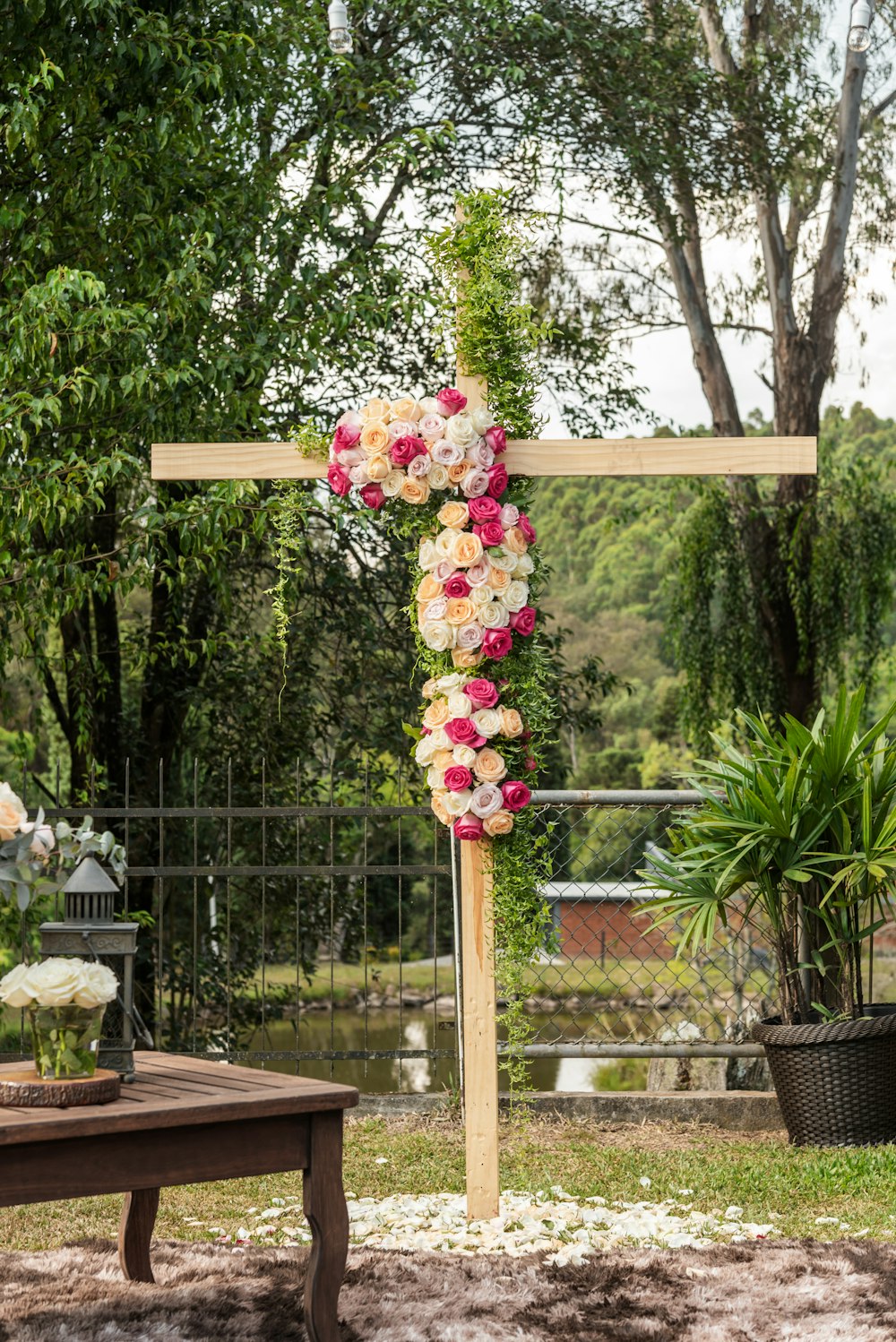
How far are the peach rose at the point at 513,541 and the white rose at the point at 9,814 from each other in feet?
5.99

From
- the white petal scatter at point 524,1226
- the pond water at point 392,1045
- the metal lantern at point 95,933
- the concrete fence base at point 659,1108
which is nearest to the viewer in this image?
the metal lantern at point 95,933

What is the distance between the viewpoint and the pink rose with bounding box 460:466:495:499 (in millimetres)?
4152

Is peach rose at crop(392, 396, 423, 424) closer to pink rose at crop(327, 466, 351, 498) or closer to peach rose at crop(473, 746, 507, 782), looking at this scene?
pink rose at crop(327, 466, 351, 498)

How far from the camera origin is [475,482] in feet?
13.6

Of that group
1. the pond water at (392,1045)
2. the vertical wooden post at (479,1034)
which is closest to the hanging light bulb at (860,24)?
the vertical wooden post at (479,1034)

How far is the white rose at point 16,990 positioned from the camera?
271 centimetres

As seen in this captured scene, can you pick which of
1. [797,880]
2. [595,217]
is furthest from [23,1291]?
[595,217]

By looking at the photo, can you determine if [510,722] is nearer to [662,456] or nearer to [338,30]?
[662,456]

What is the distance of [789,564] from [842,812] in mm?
5887

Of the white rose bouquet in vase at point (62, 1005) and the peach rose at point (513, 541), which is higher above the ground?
the peach rose at point (513, 541)

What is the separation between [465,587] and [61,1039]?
6.18 feet

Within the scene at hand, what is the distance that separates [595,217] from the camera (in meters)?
11.5

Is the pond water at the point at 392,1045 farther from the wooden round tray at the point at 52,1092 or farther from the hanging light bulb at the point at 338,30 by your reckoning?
the wooden round tray at the point at 52,1092

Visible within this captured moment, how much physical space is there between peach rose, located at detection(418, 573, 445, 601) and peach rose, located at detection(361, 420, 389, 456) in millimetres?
404
